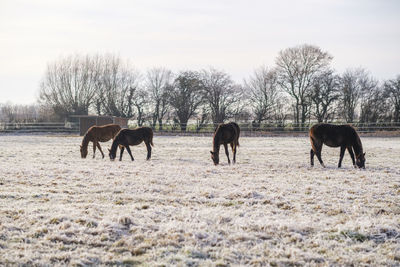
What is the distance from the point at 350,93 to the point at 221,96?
14628 millimetres

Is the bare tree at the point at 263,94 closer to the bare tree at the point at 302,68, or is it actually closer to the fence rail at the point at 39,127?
the bare tree at the point at 302,68

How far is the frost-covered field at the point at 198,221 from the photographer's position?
11.7 ft

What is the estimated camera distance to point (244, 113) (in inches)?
1628

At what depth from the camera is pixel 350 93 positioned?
3894 cm

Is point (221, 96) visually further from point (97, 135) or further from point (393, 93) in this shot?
point (97, 135)

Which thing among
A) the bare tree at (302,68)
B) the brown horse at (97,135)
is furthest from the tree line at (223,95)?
the brown horse at (97,135)

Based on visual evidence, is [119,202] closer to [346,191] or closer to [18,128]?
[346,191]

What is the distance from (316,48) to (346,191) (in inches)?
1329

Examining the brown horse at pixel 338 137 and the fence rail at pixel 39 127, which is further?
the fence rail at pixel 39 127

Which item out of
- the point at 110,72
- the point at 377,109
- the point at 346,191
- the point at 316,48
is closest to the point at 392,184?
the point at 346,191

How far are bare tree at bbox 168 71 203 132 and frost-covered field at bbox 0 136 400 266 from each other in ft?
111

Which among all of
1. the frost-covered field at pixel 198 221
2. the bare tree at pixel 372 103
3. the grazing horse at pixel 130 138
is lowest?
the frost-covered field at pixel 198 221

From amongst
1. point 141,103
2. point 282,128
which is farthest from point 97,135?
point 141,103

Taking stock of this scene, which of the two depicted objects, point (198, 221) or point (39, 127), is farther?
point (39, 127)
